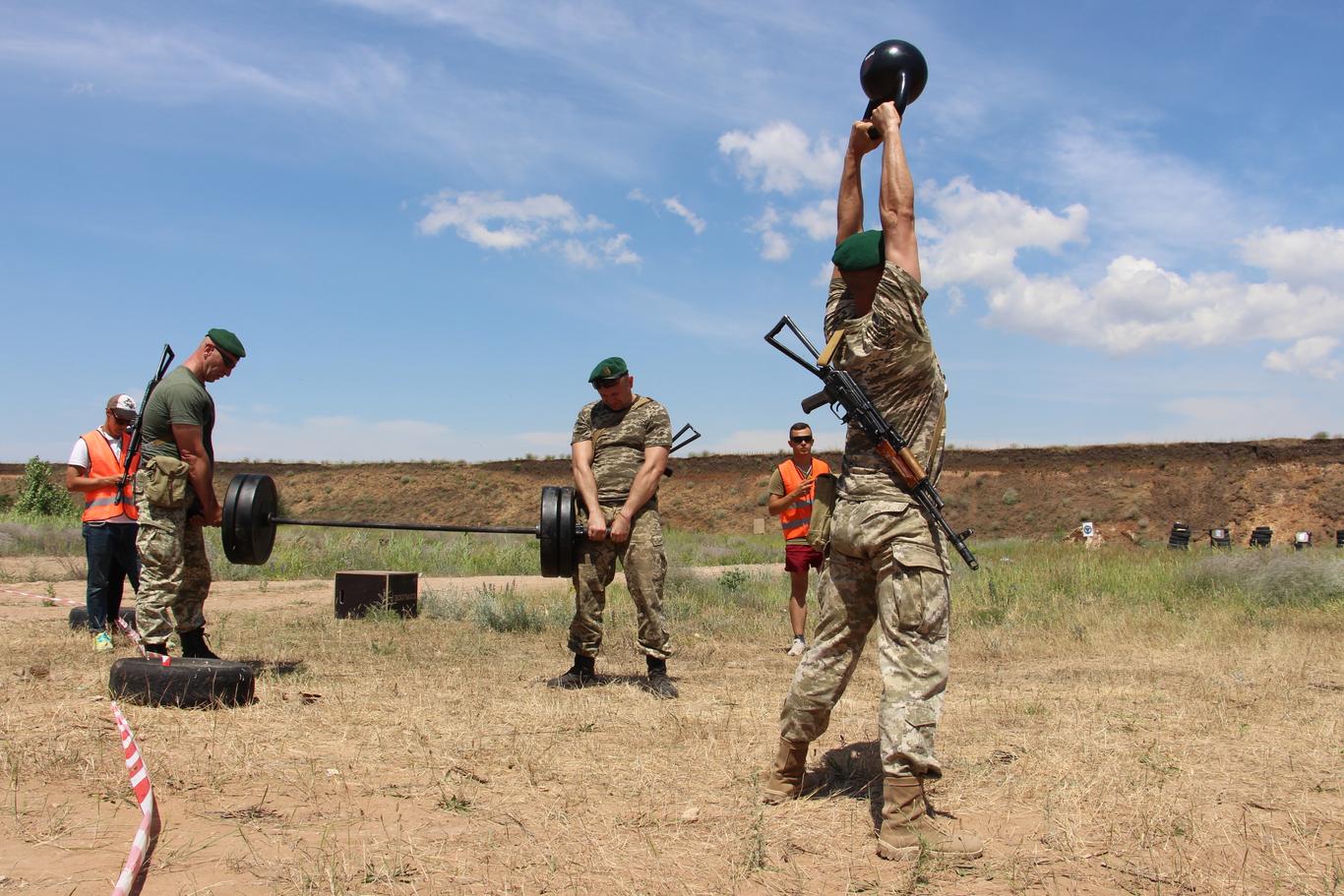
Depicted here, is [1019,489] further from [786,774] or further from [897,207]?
[897,207]

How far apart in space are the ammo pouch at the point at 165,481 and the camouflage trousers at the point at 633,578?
92.3 inches

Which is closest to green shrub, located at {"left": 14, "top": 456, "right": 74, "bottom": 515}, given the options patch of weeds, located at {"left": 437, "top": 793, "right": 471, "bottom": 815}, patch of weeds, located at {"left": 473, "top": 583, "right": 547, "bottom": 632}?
patch of weeds, located at {"left": 473, "top": 583, "right": 547, "bottom": 632}

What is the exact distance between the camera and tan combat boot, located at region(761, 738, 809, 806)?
3.97 meters

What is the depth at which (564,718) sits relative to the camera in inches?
210

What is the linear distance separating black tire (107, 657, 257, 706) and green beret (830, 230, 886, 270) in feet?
12.5

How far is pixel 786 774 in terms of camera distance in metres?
4.00

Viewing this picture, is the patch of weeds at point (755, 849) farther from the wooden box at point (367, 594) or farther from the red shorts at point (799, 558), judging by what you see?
the wooden box at point (367, 594)

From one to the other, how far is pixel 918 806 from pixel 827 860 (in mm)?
378

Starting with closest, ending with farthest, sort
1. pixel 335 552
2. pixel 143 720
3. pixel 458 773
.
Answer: pixel 458 773, pixel 143 720, pixel 335 552

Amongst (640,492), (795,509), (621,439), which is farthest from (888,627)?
(795,509)

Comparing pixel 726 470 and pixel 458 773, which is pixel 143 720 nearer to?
pixel 458 773

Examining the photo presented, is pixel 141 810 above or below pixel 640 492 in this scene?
below

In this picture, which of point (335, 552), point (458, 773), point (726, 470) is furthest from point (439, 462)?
point (458, 773)

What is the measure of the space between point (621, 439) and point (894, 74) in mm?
3233
